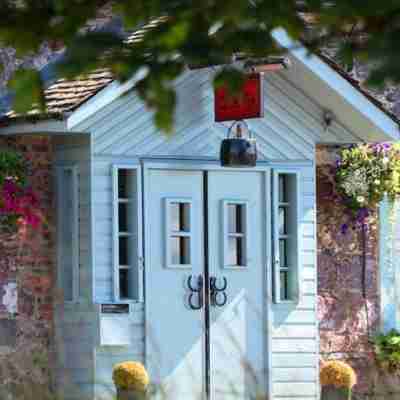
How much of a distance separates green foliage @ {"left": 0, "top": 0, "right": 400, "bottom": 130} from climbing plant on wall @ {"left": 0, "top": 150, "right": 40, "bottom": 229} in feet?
24.1

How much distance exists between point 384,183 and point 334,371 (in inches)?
82.9

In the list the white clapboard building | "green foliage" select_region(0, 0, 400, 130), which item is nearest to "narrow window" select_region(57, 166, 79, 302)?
the white clapboard building

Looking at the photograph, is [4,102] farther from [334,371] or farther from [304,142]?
[334,371]

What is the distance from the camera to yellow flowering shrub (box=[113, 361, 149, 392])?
1007 cm

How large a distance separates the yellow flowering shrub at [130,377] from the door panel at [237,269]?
120 cm

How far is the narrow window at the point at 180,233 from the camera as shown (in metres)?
11.3

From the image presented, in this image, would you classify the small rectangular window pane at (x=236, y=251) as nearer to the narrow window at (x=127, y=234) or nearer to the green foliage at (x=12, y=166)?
the narrow window at (x=127, y=234)

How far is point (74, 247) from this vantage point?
36.5ft

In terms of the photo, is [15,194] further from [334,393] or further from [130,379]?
[334,393]

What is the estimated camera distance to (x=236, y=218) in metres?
11.7

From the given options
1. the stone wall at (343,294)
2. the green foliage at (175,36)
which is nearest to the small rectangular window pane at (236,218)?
the stone wall at (343,294)

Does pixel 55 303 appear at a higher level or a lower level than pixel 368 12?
lower

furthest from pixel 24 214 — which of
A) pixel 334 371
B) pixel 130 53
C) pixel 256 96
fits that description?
pixel 130 53

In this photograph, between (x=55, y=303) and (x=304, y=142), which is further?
(x=304, y=142)
